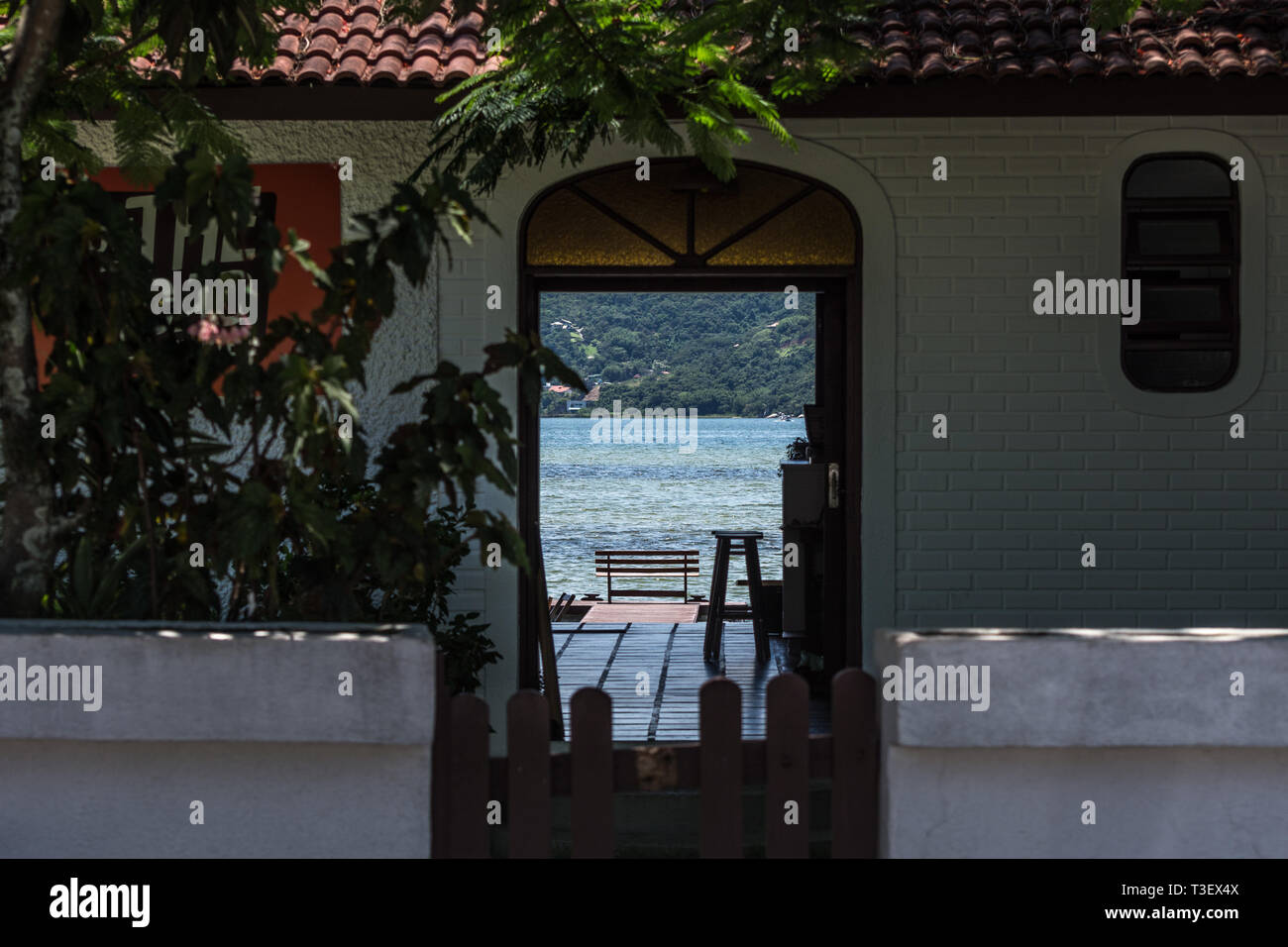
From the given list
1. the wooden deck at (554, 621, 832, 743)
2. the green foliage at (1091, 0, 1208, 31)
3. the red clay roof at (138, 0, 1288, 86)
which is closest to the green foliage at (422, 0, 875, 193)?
the red clay roof at (138, 0, 1288, 86)

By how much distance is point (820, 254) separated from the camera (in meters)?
7.16

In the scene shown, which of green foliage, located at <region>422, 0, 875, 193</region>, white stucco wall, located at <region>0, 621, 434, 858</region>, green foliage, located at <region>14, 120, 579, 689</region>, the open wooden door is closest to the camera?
white stucco wall, located at <region>0, 621, 434, 858</region>

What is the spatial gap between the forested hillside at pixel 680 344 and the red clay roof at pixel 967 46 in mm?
59886

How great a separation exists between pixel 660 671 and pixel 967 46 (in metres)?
4.23

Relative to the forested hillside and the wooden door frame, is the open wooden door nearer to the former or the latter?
the wooden door frame

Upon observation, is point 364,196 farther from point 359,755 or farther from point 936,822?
point 936,822

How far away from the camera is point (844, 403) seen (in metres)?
7.38

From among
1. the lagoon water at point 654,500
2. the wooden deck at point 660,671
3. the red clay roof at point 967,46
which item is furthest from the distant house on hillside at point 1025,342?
the lagoon water at point 654,500

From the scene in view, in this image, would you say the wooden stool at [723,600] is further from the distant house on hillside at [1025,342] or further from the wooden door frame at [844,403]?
the distant house on hillside at [1025,342]

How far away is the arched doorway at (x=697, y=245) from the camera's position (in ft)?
23.1

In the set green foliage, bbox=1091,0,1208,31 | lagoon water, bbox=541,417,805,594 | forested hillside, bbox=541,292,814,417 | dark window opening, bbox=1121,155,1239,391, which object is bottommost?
lagoon water, bbox=541,417,805,594

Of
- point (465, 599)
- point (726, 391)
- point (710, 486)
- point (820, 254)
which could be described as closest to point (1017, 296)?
point (820, 254)

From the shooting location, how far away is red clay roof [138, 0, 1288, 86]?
605 cm

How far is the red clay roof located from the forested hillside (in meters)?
59.9
